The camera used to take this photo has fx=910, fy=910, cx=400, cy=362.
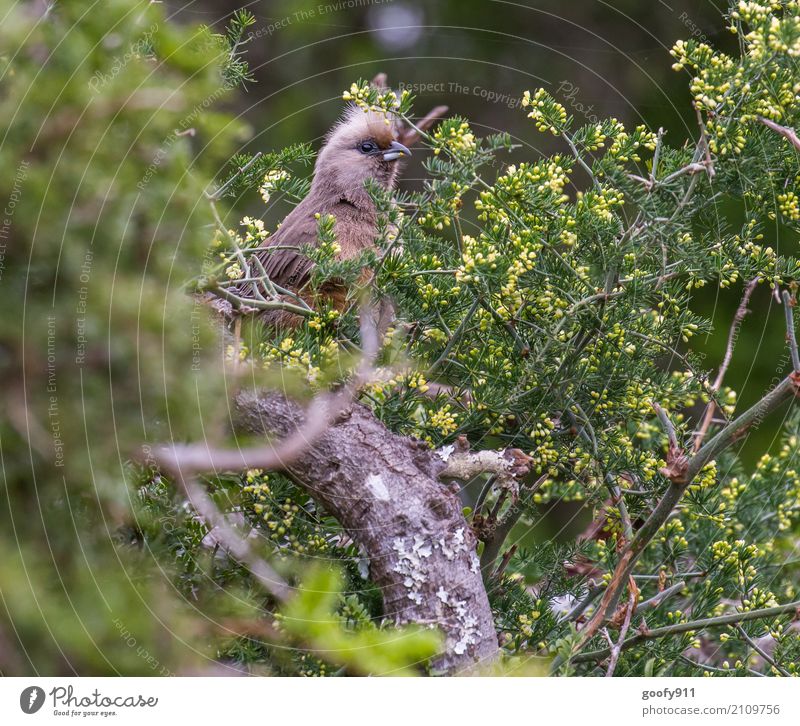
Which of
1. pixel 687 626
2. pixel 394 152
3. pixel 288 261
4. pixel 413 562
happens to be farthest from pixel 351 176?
pixel 687 626

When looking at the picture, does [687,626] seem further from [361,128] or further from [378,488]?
[361,128]

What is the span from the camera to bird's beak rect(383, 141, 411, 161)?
3.26m

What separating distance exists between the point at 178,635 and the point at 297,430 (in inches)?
33.2

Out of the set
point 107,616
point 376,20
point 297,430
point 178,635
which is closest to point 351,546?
point 297,430

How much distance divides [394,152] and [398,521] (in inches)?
67.1

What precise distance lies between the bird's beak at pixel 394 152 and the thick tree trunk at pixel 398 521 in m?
1.47

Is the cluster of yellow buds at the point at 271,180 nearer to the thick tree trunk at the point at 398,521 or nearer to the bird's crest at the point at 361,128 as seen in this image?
the thick tree trunk at the point at 398,521

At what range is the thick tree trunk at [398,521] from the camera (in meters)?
1.99

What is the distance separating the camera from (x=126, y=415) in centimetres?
110

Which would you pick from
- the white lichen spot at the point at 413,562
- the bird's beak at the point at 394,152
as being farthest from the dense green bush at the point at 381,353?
the bird's beak at the point at 394,152
